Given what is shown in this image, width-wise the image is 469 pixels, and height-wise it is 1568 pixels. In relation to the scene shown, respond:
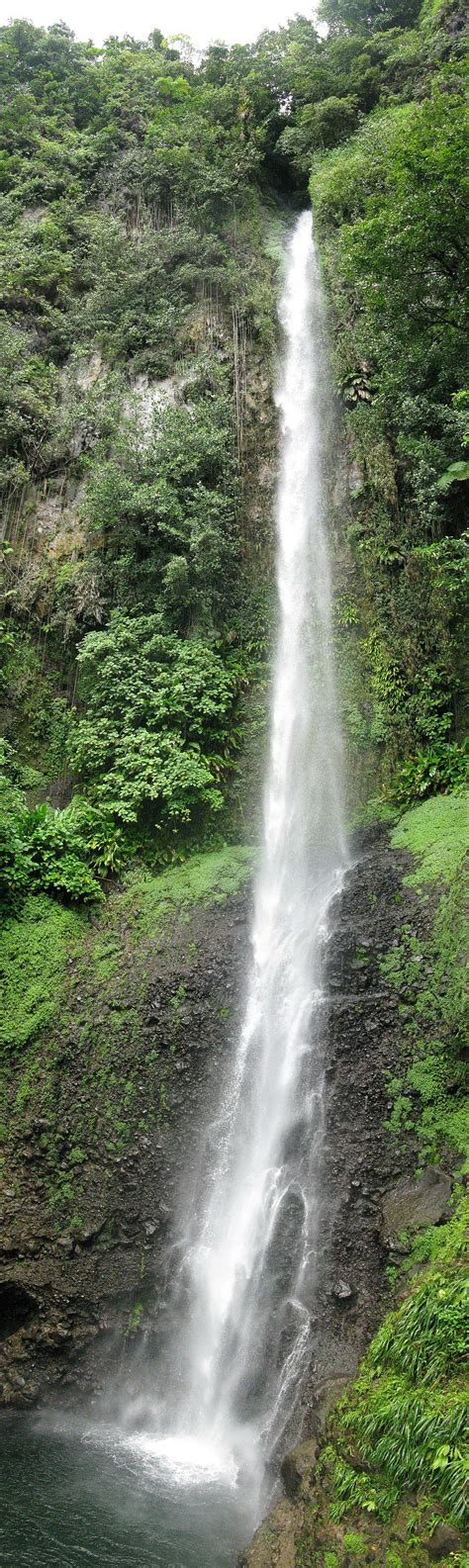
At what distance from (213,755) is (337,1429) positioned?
26.6 ft

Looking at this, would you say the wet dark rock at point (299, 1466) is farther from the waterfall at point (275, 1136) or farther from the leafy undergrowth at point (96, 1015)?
the leafy undergrowth at point (96, 1015)

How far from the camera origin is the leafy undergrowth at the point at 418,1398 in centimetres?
436

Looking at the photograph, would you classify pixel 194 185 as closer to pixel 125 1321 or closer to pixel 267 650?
pixel 267 650

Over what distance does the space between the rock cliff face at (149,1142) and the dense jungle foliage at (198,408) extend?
76.6 inches

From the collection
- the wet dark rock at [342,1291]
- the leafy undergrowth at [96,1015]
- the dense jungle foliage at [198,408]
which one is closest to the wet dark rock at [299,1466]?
the wet dark rock at [342,1291]

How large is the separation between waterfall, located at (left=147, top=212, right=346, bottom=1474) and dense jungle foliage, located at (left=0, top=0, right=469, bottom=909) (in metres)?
0.69

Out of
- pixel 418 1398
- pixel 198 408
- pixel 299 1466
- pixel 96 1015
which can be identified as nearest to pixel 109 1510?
pixel 299 1466

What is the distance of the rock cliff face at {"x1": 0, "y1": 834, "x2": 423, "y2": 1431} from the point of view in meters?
7.17

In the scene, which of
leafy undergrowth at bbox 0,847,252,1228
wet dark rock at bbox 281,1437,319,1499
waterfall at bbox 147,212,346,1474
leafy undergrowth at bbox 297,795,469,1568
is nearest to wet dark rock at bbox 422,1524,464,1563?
leafy undergrowth at bbox 297,795,469,1568

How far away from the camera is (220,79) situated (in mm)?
19984

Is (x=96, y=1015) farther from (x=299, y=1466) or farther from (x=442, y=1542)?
(x=442, y=1542)

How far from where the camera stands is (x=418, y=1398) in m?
4.85

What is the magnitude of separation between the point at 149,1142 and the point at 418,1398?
14.0ft

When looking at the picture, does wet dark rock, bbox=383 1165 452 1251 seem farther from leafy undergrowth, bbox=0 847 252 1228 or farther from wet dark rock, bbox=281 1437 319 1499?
leafy undergrowth, bbox=0 847 252 1228
